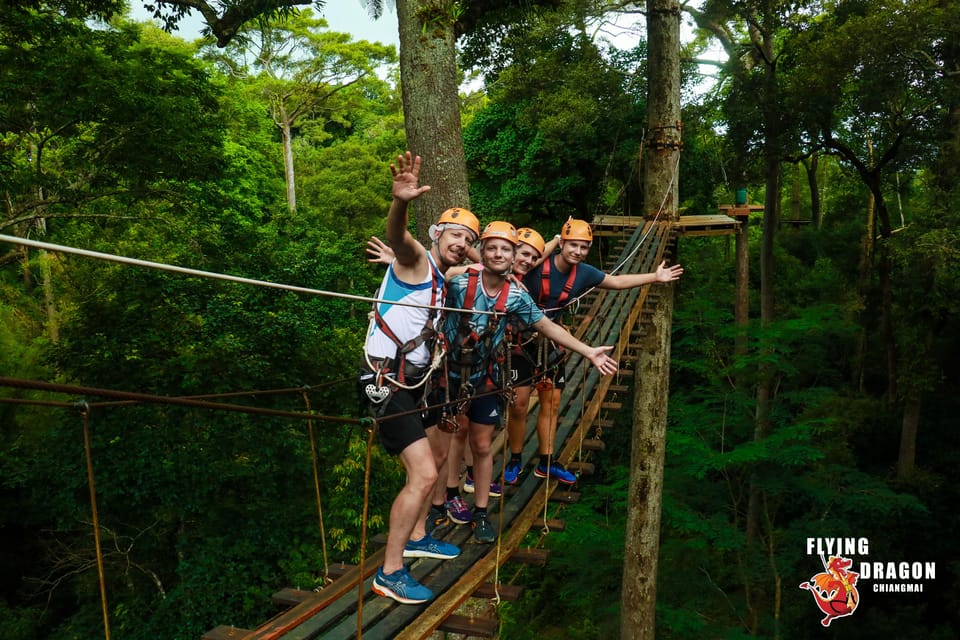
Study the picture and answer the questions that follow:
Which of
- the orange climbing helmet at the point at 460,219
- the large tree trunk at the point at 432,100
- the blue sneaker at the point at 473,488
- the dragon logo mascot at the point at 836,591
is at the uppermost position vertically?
the large tree trunk at the point at 432,100

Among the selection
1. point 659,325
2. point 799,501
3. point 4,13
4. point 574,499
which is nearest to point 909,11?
point 659,325

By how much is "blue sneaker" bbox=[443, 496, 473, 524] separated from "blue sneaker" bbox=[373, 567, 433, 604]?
604 millimetres

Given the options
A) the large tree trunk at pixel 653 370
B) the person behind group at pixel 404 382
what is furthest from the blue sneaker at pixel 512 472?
the large tree trunk at pixel 653 370

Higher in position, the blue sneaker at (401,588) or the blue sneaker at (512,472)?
the blue sneaker at (512,472)

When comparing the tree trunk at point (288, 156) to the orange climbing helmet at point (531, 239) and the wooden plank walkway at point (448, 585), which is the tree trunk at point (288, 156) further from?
the orange climbing helmet at point (531, 239)

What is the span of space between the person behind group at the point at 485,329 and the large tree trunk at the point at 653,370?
3189 mm

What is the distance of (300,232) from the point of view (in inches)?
493

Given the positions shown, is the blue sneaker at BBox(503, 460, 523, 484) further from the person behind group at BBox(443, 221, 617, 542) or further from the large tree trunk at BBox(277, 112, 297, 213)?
the large tree trunk at BBox(277, 112, 297, 213)

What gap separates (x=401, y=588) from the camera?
2.29m

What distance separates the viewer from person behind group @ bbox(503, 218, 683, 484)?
11.0 feet

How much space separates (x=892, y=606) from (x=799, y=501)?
179 cm

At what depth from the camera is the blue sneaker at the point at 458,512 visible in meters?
2.92

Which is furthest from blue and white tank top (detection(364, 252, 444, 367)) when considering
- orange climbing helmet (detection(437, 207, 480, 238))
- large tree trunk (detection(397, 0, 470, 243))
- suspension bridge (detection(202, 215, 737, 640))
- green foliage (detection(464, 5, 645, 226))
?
green foliage (detection(464, 5, 645, 226))

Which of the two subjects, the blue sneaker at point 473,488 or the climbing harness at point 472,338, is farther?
the blue sneaker at point 473,488
